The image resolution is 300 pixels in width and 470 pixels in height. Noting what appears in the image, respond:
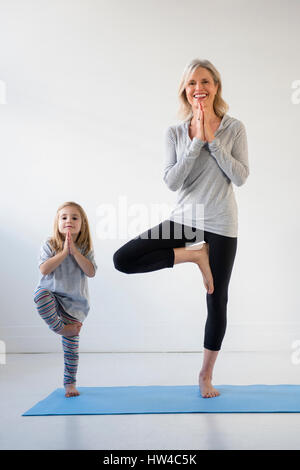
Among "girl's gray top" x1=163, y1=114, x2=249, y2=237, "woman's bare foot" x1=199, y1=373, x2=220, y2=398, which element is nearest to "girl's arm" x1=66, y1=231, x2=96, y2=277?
"girl's gray top" x1=163, y1=114, x2=249, y2=237

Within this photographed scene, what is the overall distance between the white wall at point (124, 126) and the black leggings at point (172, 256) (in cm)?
140

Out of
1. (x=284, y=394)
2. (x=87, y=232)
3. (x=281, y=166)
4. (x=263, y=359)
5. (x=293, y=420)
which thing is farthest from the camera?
(x=281, y=166)

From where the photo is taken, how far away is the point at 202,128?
2219 mm

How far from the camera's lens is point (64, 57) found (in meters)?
3.73

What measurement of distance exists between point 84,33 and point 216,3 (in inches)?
40.4

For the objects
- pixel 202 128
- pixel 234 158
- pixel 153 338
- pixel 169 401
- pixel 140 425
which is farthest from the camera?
pixel 153 338

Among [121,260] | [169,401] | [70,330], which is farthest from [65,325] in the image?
[169,401]

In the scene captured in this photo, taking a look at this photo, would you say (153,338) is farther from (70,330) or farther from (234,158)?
(234,158)

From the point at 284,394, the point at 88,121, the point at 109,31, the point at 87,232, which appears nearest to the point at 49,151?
the point at 88,121

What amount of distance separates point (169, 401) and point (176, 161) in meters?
1.09

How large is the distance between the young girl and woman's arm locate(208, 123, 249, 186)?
2.39 feet

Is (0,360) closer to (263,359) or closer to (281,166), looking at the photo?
(263,359)

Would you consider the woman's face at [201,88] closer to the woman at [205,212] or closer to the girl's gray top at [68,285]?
the woman at [205,212]

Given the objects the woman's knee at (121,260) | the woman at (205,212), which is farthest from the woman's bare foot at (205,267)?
the woman's knee at (121,260)
